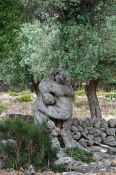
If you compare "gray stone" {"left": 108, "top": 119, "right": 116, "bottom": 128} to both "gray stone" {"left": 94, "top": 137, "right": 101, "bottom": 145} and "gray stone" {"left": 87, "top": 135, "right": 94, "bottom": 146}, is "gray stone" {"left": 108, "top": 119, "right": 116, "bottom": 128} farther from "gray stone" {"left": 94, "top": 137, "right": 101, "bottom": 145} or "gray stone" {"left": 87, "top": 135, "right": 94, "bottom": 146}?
"gray stone" {"left": 87, "top": 135, "right": 94, "bottom": 146}

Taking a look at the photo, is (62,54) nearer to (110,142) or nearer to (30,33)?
(30,33)

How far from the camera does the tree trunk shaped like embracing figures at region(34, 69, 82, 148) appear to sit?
1556cm

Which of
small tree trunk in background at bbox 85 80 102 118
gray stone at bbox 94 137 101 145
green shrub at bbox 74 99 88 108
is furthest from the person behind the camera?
green shrub at bbox 74 99 88 108

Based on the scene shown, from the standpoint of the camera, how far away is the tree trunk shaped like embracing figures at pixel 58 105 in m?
15.6

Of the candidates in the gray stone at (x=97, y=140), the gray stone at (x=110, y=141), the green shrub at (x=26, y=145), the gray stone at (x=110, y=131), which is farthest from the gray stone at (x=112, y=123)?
the green shrub at (x=26, y=145)

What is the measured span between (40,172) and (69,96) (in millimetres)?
4448

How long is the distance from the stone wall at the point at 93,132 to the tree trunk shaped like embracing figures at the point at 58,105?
956 mm

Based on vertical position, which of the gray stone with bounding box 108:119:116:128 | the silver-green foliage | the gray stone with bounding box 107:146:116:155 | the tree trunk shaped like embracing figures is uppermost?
the silver-green foliage

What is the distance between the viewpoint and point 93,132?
1741 cm

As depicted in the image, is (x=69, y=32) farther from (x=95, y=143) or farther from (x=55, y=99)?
(x=95, y=143)

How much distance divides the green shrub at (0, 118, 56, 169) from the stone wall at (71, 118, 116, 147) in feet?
13.6

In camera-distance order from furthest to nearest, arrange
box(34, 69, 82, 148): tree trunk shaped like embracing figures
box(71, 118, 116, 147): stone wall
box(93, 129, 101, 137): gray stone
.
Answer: box(93, 129, 101, 137): gray stone < box(71, 118, 116, 147): stone wall < box(34, 69, 82, 148): tree trunk shaped like embracing figures

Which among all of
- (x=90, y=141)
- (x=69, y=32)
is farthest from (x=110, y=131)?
(x=69, y=32)

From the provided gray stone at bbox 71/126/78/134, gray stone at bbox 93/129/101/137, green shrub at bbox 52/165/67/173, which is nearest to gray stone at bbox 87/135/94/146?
gray stone at bbox 93/129/101/137
